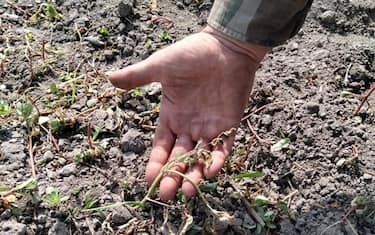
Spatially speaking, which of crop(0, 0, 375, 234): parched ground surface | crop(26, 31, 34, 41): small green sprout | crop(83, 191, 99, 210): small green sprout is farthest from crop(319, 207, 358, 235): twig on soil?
crop(26, 31, 34, 41): small green sprout

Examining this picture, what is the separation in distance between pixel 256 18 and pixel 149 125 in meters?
0.55

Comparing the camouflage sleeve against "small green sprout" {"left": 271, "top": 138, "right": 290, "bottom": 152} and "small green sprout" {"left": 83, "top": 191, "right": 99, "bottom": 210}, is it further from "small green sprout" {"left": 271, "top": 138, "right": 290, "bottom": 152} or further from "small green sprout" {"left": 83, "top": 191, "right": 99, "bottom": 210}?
"small green sprout" {"left": 83, "top": 191, "right": 99, "bottom": 210}

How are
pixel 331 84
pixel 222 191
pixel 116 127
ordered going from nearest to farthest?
pixel 222 191
pixel 116 127
pixel 331 84

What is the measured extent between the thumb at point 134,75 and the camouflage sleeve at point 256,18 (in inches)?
12.3

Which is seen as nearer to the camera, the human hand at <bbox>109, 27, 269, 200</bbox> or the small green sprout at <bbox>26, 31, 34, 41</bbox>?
the human hand at <bbox>109, 27, 269, 200</bbox>

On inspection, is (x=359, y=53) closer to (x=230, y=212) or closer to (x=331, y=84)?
(x=331, y=84)

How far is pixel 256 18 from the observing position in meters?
1.98

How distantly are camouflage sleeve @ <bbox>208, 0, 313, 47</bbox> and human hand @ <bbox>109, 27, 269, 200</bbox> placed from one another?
51 millimetres

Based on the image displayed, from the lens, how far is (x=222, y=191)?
198 cm

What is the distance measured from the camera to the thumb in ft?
6.20

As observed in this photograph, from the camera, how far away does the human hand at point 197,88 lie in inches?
74.7

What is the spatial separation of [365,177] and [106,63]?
1.11m

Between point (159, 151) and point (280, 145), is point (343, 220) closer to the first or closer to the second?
point (280, 145)

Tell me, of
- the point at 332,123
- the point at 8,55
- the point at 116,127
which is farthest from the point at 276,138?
the point at 8,55
